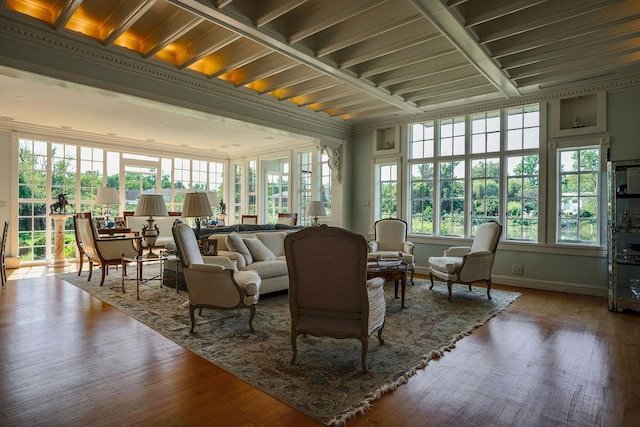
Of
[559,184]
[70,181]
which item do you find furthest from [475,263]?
[70,181]

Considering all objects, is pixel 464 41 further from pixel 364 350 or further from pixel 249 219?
pixel 249 219

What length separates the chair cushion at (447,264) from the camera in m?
4.64

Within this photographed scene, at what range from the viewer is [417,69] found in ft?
15.5

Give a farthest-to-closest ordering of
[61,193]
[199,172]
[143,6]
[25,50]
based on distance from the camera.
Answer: [199,172] → [61,193] → [25,50] → [143,6]

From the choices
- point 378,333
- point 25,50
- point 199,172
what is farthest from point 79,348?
point 199,172

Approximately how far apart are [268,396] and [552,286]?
16.1 feet

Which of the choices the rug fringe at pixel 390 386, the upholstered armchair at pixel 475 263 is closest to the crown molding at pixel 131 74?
the upholstered armchair at pixel 475 263

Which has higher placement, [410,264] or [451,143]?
[451,143]

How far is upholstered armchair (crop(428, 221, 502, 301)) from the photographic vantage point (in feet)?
15.2

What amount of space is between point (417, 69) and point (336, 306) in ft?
11.5

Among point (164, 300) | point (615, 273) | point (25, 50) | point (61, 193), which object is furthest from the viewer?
point (61, 193)

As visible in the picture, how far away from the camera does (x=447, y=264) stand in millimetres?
4664

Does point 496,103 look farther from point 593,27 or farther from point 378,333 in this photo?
point 378,333

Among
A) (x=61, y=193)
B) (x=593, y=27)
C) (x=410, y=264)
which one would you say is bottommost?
(x=410, y=264)
